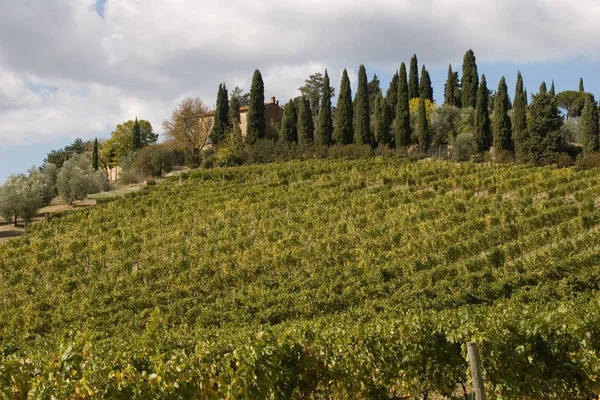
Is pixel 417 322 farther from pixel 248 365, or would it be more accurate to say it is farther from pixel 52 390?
pixel 52 390

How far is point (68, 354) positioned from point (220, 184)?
3069cm

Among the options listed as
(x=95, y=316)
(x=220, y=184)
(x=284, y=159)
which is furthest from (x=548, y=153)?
(x=95, y=316)

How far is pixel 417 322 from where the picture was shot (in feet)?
22.2

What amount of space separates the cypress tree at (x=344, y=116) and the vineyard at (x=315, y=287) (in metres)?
8.43

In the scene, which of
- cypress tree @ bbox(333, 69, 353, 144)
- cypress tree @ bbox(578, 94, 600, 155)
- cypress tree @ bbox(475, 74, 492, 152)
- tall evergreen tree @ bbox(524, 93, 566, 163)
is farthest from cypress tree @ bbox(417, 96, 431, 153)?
cypress tree @ bbox(578, 94, 600, 155)

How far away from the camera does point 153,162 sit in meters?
50.5

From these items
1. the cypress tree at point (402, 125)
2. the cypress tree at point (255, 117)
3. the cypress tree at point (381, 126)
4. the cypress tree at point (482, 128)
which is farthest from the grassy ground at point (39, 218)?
the cypress tree at point (482, 128)

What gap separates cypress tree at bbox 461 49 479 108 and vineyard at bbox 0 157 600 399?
807 inches

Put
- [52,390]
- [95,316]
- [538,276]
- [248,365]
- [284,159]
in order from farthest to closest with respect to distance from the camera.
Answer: [284,159] < [95,316] < [538,276] < [248,365] < [52,390]

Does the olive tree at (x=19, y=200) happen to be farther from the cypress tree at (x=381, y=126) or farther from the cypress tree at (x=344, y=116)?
the cypress tree at (x=381, y=126)

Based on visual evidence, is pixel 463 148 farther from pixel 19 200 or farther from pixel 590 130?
pixel 19 200

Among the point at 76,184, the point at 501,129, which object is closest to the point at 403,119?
the point at 501,129

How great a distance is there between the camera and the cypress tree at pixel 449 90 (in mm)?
57188

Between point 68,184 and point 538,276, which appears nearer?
point 538,276
